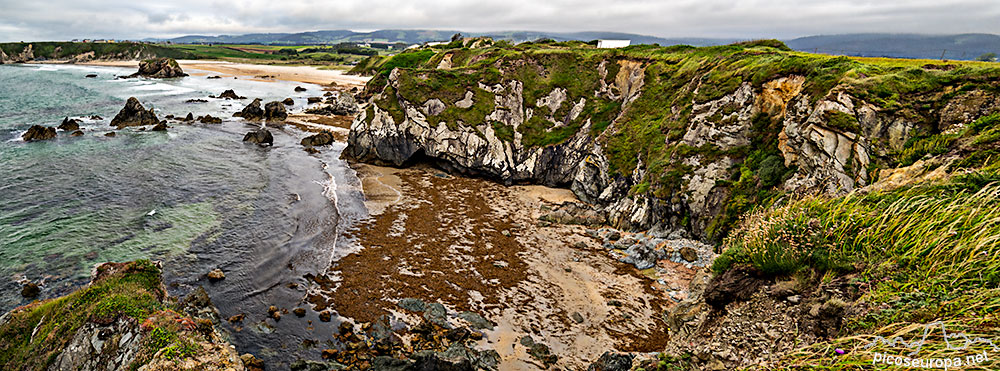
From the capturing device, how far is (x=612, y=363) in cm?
1445

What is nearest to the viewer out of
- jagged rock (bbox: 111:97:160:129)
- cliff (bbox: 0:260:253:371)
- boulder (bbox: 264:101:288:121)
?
cliff (bbox: 0:260:253:371)

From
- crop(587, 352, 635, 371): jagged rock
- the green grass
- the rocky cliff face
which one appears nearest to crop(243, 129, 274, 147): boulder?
the rocky cliff face

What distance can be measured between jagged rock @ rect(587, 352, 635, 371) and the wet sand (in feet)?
2.47

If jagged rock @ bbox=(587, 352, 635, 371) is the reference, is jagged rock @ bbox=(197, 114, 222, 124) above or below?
above

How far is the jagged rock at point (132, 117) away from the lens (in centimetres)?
5409

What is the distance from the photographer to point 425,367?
1429cm

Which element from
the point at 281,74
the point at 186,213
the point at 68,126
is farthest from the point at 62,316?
the point at 281,74

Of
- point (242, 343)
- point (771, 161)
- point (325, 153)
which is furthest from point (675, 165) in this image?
point (325, 153)

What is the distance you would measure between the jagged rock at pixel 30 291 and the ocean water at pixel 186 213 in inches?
10.4

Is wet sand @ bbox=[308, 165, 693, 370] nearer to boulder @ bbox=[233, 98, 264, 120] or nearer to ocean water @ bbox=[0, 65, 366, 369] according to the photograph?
ocean water @ bbox=[0, 65, 366, 369]

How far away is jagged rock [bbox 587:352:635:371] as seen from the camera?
1423cm

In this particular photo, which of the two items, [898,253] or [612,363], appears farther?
[612,363]

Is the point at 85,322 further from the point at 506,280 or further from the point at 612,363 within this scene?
the point at 612,363

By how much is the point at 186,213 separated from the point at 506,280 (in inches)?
854
